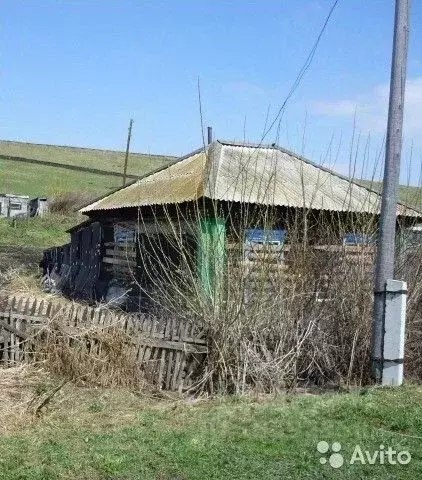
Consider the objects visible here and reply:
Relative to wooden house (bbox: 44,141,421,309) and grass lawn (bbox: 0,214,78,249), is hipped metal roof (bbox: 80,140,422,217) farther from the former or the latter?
grass lawn (bbox: 0,214,78,249)

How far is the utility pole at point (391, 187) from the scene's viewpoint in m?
7.46

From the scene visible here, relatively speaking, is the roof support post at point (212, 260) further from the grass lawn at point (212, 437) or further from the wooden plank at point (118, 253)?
the wooden plank at point (118, 253)

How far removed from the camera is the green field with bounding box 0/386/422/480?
15.8 feet

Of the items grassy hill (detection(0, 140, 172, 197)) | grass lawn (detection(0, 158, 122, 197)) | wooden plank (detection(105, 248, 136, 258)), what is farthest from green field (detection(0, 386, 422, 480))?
grass lawn (detection(0, 158, 122, 197))

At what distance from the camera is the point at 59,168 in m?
52.5

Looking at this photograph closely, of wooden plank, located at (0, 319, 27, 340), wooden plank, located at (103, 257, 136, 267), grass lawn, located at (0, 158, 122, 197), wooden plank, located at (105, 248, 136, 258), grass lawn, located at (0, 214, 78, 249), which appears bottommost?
wooden plank, located at (0, 319, 27, 340)

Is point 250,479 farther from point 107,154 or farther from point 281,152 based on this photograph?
point 107,154

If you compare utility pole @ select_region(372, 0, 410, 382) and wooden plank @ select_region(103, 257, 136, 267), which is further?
wooden plank @ select_region(103, 257, 136, 267)

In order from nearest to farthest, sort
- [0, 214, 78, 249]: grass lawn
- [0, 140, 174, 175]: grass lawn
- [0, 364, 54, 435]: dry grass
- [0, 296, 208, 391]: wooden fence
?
[0, 364, 54, 435]: dry grass
[0, 296, 208, 391]: wooden fence
[0, 214, 78, 249]: grass lawn
[0, 140, 174, 175]: grass lawn

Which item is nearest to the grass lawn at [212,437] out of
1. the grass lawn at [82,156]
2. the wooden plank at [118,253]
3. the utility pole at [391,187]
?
the utility pole at [391,187]

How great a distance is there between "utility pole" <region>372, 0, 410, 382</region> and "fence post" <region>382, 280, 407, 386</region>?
0.11 feet

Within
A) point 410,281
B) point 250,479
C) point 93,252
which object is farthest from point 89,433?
point 93,252

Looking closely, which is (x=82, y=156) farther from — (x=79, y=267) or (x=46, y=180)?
(x=79, y=267)

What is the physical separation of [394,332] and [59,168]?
156 feet
